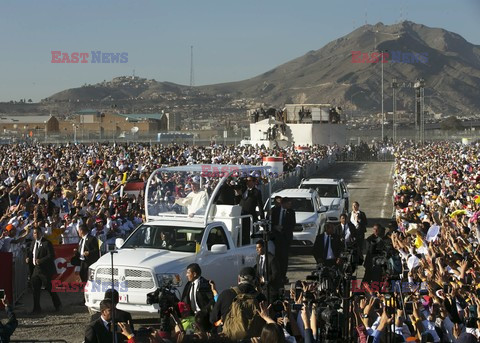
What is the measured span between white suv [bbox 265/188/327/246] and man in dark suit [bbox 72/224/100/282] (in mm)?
6769

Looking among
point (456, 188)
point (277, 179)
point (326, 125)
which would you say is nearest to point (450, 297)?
point (456, 188)

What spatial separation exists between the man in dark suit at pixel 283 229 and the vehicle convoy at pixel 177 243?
744 mm

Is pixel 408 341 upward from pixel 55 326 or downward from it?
upward

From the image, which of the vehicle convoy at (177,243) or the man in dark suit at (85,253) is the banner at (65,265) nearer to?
the man in dark suit at (85,253)

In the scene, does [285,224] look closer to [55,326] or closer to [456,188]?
[55,326]

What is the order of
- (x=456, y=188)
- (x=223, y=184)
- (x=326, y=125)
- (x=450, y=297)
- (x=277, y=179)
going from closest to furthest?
(x=450, y=297) < (x=223, y=184) < (x=456, y=188) < (x=277, y=179) < (x=326, y=125)

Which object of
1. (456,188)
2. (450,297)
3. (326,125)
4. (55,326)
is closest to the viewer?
(450,297)

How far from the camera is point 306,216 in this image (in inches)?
874

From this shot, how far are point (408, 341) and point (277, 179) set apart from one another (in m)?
28.2

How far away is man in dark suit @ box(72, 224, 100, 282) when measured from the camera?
1588 centimetres

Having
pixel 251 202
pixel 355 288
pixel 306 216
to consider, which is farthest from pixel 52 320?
pixel 306 216

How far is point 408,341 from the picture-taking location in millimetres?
9148

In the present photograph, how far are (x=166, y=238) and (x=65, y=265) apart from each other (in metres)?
2.84

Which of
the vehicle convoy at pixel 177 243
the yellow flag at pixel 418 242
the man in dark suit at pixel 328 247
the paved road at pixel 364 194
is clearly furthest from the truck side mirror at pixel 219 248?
the paved road at pixel 364 194
